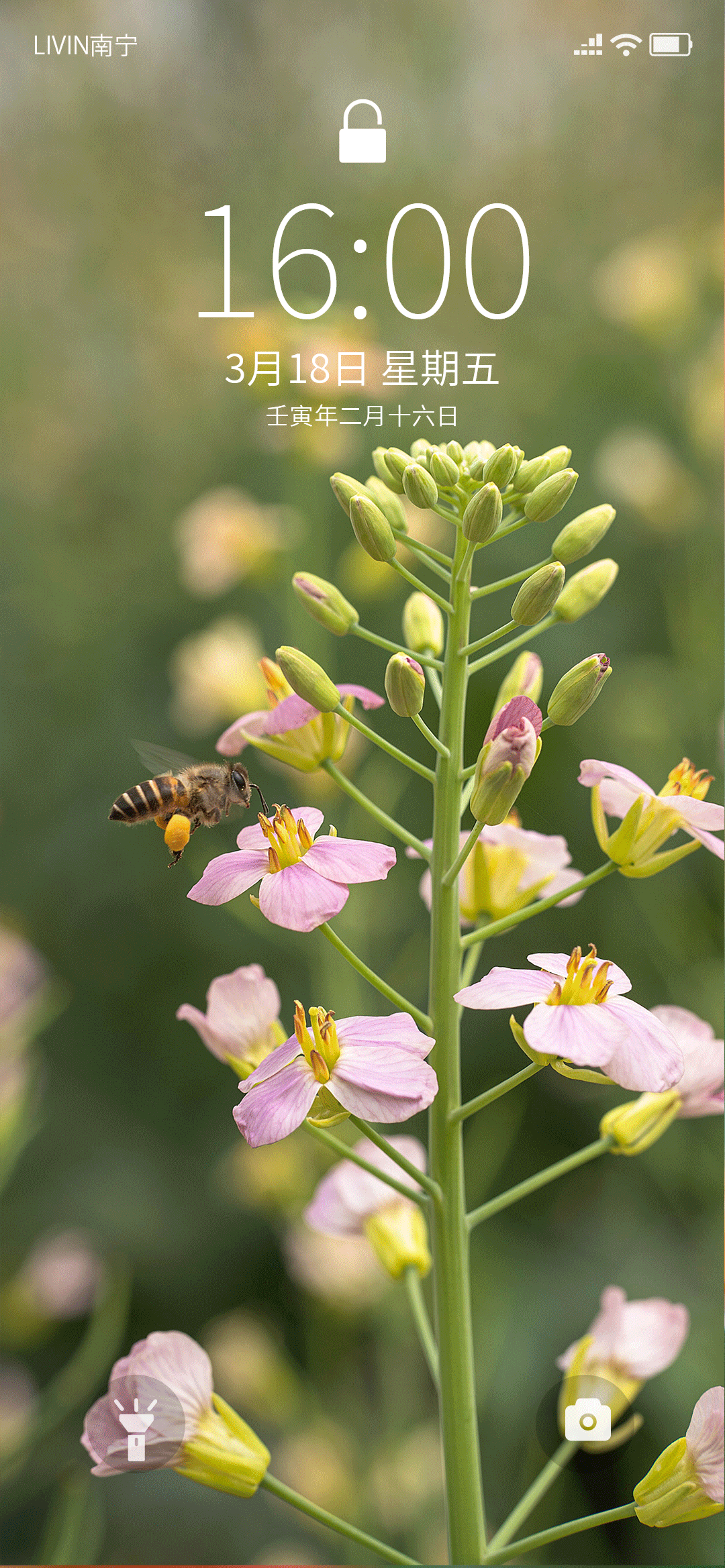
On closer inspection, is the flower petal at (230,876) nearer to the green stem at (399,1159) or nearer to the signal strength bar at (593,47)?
the green stem at (399,1159)

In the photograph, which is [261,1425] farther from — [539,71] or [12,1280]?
[539,71]

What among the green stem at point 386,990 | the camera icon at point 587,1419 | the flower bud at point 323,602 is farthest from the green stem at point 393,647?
the camera icon at point 587,1419

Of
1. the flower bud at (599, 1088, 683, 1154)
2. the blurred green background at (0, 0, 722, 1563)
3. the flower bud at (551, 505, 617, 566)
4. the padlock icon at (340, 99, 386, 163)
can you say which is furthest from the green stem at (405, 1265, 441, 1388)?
the padlock icon at (340, 99, 386, 163)

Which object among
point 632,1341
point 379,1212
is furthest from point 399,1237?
point 632,1341

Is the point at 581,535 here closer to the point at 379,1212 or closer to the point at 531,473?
the point at 531,473

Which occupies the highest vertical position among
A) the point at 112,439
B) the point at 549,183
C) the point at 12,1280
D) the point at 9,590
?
the point at 549,183

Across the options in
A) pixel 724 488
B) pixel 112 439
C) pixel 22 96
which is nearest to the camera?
pixel 22 96

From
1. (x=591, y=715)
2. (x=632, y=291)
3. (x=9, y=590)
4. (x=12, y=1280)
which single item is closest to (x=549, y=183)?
(x=632, y=291)
